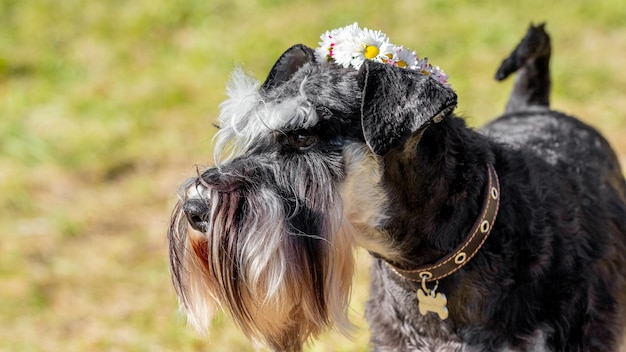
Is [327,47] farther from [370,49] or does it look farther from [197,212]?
[197,212]

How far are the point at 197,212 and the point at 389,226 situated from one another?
0.73m

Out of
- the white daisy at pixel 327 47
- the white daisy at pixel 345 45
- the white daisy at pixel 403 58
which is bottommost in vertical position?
the white daisy at pixel 403 58

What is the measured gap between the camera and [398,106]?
268cm

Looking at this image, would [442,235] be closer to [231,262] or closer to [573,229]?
[573,229]

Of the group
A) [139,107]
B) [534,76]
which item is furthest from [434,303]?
[139,107]

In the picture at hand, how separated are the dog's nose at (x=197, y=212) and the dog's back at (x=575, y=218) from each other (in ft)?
4.12

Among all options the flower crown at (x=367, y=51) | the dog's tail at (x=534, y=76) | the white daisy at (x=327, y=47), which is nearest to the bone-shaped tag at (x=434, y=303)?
the flower crown at (x=367, y=51)

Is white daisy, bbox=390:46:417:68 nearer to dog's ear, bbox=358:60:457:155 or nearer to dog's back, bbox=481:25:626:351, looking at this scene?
dog's ear, bbox=358:60:457:155

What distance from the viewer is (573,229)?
3.15 metres

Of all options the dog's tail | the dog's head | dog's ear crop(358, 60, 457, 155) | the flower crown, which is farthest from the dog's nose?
the dog's tail

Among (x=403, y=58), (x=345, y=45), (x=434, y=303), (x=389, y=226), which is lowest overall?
(x=434, y=303)

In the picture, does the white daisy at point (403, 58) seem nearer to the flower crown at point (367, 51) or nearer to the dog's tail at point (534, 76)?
the flower crown at point (367, 51)

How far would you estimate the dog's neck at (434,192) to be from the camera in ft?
9.43

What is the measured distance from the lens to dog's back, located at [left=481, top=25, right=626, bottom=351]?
3.04 meters
